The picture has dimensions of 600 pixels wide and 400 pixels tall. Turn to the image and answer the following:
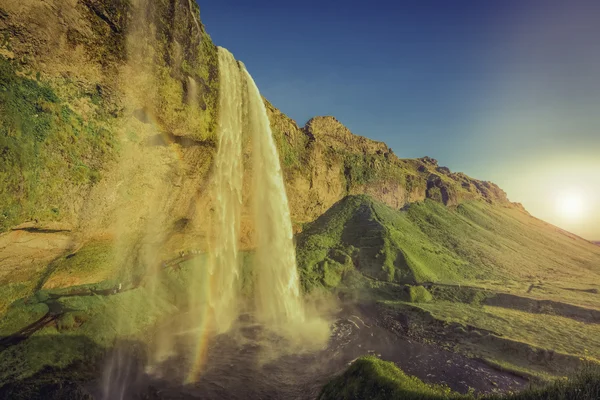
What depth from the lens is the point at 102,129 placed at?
18406mm

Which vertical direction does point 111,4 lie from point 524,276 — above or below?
above

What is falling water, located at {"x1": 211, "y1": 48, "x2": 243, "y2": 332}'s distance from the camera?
25.4 metres

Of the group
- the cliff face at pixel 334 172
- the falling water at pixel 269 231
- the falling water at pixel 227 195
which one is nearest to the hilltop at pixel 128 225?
the falling water at pixel 227 195

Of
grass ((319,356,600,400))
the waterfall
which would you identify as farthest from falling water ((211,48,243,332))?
grass ((319,356,600,400))

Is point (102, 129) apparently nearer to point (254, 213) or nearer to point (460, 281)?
point (254, 213)

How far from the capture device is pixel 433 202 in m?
70.5

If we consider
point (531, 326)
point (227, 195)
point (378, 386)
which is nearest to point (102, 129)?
point (227, 195)

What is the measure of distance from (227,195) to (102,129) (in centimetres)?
1181

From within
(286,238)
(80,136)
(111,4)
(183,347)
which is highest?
(111,4)

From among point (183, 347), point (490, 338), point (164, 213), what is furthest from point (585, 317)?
point (164, 213)

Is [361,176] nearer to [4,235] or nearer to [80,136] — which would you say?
[80,136]

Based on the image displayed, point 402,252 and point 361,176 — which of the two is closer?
point 402,252

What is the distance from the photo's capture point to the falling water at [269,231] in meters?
28.9

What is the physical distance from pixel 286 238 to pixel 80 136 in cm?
2110
